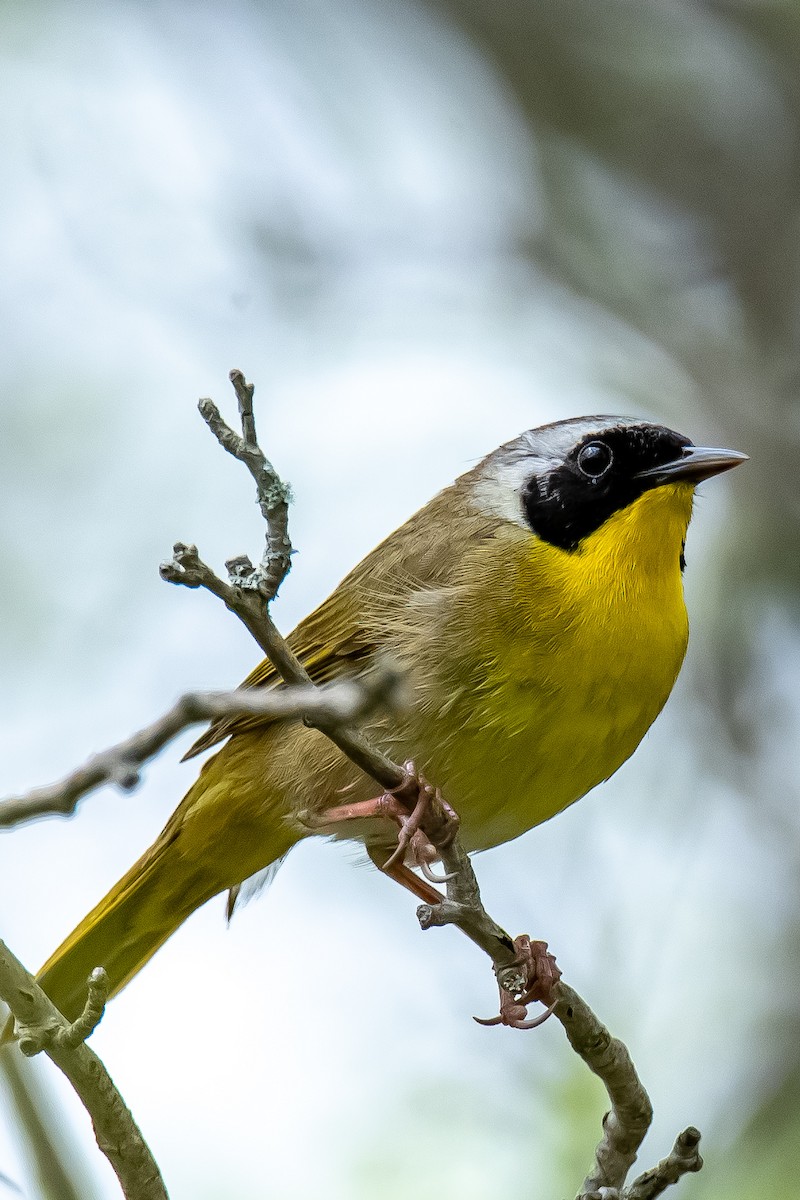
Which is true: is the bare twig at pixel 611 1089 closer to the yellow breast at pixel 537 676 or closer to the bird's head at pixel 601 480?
the yellow breast at pixel 537 676

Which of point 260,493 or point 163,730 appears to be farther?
point 260,493

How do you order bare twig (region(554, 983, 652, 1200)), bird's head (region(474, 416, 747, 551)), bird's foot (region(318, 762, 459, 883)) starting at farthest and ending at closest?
bird's head (region(474, 416, 747, 551)) < bare twig (region(554, 983, 652, 1200)) < bird's foot (region(318, 762, 459, 883))

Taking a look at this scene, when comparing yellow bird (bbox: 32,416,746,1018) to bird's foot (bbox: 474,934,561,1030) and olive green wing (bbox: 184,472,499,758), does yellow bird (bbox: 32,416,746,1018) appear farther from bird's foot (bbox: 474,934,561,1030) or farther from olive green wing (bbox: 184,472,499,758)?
bird's foot (bbox: 474,934,561,1030)

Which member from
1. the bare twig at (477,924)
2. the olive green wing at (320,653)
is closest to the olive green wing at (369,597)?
the olive green wing at (320,653)

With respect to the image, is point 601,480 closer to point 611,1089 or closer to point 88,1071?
point 611,1089

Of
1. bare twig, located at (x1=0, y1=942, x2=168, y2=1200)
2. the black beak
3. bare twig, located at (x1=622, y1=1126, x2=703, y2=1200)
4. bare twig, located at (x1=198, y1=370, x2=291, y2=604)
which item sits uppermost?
the black beak

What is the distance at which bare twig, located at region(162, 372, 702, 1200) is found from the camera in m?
2.70

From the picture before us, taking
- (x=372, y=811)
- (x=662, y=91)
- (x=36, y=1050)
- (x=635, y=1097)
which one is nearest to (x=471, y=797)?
(x=372, y=811)

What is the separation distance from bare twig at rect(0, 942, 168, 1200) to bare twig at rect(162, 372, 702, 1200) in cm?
69

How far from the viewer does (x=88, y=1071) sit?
2.89 m

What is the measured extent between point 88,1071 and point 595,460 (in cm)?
261

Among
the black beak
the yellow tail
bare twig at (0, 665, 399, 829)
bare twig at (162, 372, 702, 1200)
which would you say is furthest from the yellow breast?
bare twig at (0, 665, 399, 829)

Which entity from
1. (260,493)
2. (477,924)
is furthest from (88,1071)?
(260,493)

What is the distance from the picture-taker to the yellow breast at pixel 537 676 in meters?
4.09
